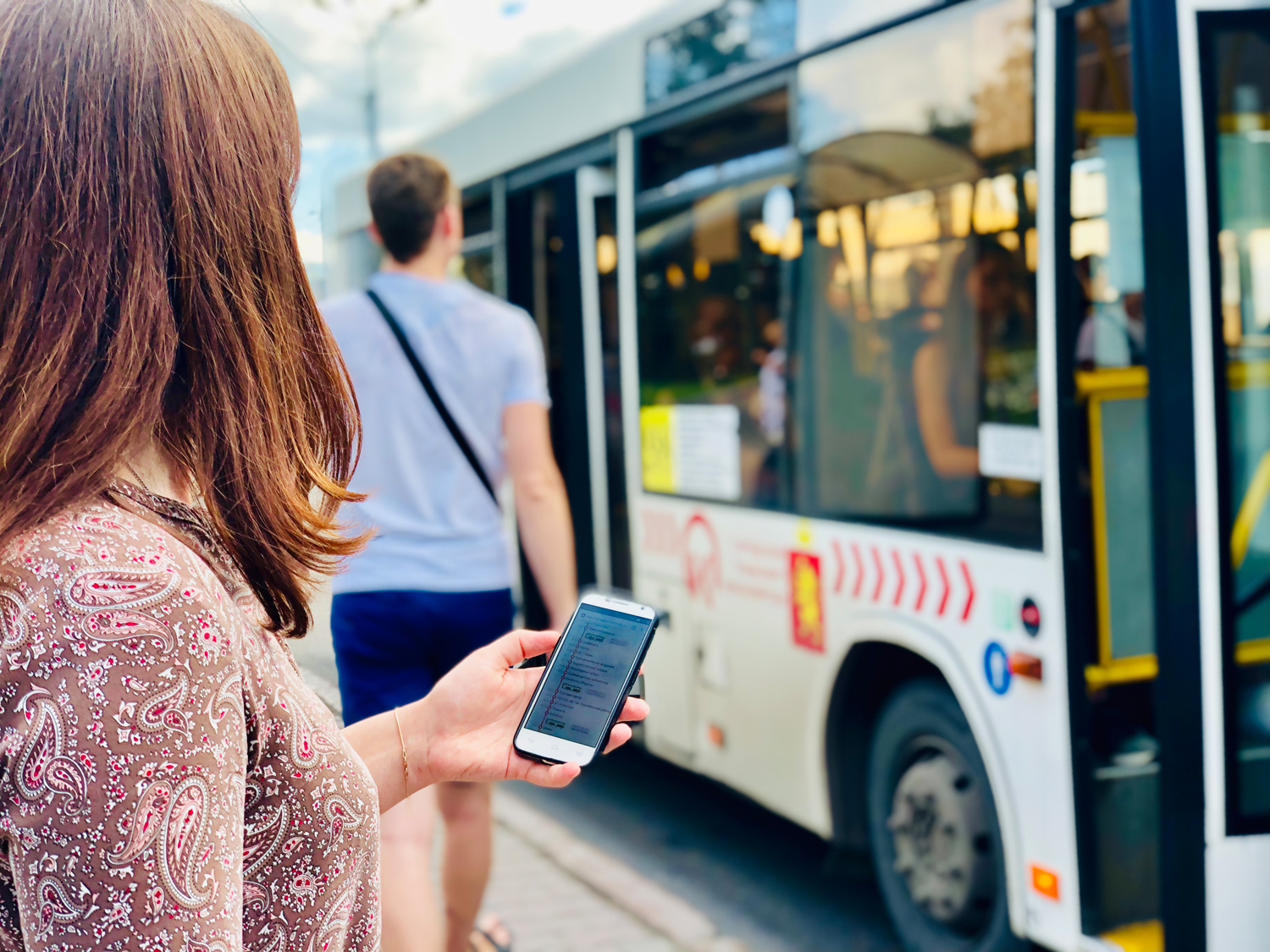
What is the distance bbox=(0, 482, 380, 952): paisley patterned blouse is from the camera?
0.82m

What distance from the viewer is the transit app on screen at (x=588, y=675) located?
1494 mm

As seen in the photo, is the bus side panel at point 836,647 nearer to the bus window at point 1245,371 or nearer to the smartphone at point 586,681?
the bus window at point 1245,371

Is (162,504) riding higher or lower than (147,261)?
lower

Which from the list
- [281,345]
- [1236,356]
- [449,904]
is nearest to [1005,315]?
[1236,356]

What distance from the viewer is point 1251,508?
3152 mm

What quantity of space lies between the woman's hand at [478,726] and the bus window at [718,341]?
273cm

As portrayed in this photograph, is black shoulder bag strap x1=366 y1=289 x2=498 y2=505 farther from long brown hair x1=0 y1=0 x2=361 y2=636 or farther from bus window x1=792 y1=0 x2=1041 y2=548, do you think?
long brown hair x1=0 y1=0 x2=361 y2=636

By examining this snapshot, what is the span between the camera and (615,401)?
5160 mm

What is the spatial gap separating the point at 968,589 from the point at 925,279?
930 millimetres

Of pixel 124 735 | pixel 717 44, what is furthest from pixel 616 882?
pixel 124 735

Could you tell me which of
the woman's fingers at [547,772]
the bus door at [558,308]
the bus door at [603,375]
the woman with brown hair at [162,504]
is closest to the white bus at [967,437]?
the bus door at [603,375]

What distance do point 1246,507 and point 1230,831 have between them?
0.79m

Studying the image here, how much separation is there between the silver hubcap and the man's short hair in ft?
6.68

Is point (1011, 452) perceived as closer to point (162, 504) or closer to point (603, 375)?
point (603, 375)
